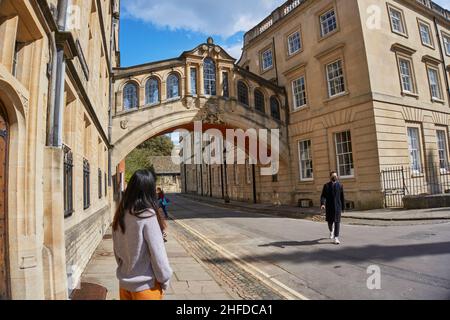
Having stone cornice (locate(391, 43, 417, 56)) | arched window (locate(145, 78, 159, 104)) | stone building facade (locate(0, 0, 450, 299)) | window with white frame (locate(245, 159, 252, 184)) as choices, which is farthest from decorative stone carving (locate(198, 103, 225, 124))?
stone cornice (locate(391, 43, 417, 56))

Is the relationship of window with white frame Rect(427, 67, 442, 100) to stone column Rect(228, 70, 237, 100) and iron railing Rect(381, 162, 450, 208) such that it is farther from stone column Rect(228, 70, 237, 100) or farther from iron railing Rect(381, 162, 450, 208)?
stone column Rect(228, 70, 237, 100)

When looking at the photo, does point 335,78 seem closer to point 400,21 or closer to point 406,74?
point 406,74

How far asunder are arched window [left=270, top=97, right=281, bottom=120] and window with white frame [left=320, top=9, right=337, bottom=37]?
15.9ft

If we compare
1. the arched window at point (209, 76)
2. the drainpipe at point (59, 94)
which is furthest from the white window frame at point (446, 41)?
the drainpipe at point (59, 94)

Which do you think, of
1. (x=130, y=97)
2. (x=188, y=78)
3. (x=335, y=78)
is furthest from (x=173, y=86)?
(x=335, y=78)

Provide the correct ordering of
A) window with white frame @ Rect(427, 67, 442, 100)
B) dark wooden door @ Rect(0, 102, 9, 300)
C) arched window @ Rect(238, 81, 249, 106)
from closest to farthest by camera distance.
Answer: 1. dark wooden door @ Rect(0, 102, 9, 300)
2. window with white frame @ Rect(427, 67, 442, 100)
3. arched window @ Rect(238, 81, 249, 106)

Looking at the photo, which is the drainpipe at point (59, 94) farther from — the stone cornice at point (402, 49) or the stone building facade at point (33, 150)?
the stone cornice at point (402, 49)

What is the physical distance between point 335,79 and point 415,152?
19.1ft

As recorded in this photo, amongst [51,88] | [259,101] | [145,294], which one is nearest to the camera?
[145,294]

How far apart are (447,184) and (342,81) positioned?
27.4ft

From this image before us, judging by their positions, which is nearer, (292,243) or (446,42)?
(292,243)

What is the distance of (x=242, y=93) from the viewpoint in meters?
19.5

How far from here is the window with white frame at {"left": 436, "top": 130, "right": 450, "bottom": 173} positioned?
18.1 m
